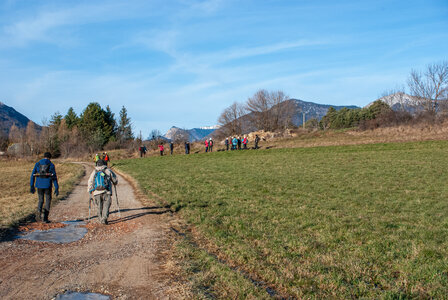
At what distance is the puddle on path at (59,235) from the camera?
7.53 metres

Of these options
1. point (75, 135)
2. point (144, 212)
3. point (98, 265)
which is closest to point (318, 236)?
point (98, 265)

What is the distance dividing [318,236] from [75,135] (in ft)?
246

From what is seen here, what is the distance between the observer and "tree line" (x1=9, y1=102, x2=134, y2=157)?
214 ft

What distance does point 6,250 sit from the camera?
6.68 meters

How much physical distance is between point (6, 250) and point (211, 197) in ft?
23.3

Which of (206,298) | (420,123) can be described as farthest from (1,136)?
(206,298)

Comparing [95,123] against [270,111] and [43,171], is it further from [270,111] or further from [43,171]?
[43,171]

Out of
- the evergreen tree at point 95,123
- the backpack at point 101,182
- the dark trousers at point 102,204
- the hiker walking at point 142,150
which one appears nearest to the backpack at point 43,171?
the backpack at point 101,182

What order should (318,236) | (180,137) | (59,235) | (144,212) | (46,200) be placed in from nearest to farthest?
1. (318,236)
2. (59,235)
3. (46,200)
4. (144,212)
5. (180,137)

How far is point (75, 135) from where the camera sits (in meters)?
73.7

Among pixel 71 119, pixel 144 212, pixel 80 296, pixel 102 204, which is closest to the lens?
pixel 80 296

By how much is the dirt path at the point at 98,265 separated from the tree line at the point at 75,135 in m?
61.1

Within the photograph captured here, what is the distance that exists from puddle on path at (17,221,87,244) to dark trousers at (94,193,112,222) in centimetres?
→ 60

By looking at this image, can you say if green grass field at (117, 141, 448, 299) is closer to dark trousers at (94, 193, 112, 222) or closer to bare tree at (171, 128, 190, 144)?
dark trousers at (94, 193, 112, 222)
